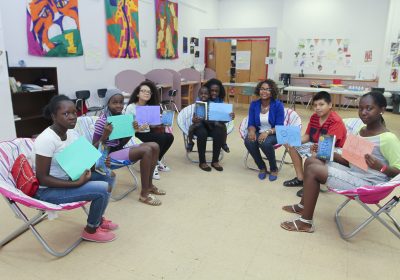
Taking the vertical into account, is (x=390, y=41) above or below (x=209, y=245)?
above

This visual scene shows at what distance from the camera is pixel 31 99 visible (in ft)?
16.4

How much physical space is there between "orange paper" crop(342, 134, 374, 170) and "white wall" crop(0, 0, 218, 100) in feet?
15.3

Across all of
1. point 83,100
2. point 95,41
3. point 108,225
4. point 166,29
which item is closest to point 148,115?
point 108,225

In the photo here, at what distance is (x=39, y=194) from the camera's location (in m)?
2.05

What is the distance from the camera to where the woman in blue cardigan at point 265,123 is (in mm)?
3627

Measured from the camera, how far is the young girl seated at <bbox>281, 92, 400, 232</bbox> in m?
2.21

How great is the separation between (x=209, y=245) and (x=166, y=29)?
6.81 metres

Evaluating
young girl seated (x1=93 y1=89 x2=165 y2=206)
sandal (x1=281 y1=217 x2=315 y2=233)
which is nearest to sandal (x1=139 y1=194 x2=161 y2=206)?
young girl seated (x1=93 y1=89 x2=165 y2=206)

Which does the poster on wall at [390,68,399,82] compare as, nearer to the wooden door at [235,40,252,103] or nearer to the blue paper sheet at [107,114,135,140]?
the wooden door at [235,40,252,103]

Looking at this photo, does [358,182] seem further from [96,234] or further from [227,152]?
[227,152]

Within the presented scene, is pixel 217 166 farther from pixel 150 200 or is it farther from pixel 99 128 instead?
pixel 99 128

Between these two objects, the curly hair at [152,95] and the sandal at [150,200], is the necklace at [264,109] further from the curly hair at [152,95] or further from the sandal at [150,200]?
the sandal at [150,200]

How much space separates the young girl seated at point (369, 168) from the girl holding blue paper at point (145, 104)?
1.62 m

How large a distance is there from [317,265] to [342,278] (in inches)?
6.6
